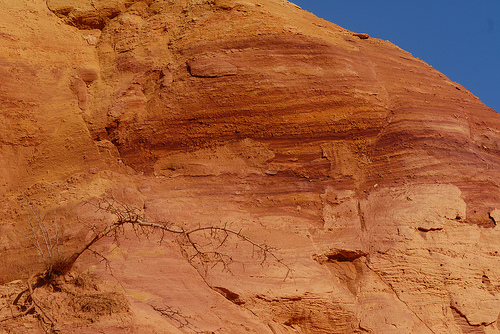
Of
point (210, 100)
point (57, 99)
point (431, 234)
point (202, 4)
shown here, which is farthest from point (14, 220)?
point (431, 234)

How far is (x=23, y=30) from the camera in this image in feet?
33.4

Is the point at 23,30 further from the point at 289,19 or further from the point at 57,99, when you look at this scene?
the point at 289,19

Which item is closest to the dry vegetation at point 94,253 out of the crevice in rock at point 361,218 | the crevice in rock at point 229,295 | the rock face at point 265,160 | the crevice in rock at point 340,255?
the rock face at point 265,160

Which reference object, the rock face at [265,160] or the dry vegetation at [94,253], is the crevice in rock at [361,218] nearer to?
the rock face at [265,160]

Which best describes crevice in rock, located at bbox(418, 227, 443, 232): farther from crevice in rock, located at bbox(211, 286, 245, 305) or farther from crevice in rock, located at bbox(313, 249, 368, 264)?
crevice in rock, located at bbox(211, 286, 245, 305)

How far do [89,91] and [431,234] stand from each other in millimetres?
6097

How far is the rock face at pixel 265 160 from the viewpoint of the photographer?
26.6 feet

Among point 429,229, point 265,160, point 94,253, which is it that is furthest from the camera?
point 265,160

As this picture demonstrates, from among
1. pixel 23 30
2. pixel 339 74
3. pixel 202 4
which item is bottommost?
pixel 23 30

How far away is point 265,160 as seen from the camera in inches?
360

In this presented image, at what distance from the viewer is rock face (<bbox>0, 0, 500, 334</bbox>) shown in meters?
8.09

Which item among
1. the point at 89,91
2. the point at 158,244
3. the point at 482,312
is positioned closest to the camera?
the point at 158,244

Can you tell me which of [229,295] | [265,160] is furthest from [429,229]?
[229,295]

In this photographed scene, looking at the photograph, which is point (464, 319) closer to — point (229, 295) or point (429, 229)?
point (429, 229)
